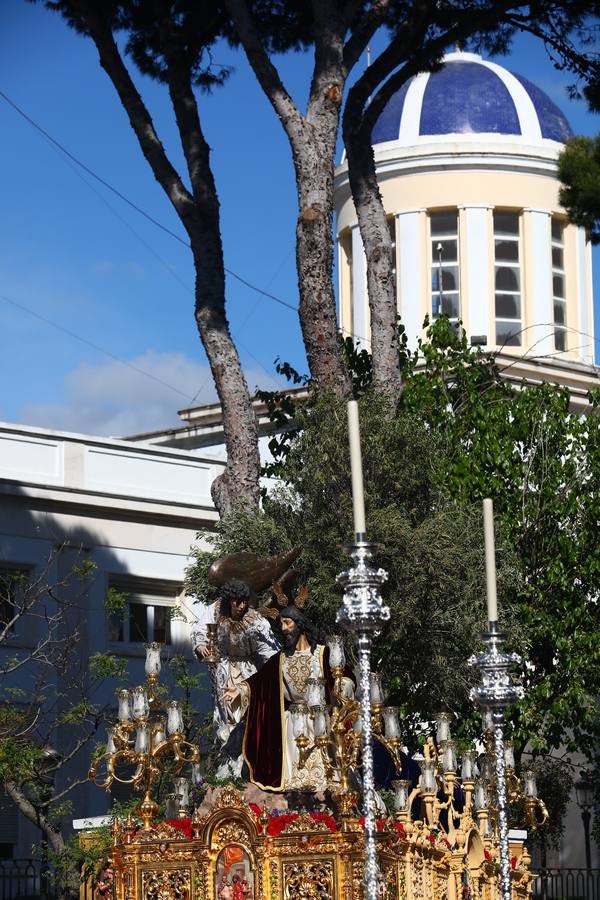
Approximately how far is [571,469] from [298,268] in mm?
4451

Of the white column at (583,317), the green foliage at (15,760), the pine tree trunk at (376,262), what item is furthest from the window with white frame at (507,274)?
the green foliage at (15,760)

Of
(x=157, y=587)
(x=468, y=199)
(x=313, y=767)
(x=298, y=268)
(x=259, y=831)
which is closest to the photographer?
(x=259, y=831)

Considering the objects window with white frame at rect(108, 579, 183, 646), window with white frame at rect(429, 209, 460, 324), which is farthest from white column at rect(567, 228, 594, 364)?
window with white frame at rect(108, 579, 183, 646)

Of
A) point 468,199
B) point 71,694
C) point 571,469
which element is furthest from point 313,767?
point 468,199

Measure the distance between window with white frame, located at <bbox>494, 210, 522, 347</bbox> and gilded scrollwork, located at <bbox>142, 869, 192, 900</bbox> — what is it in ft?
89.6

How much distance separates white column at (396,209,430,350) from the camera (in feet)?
129

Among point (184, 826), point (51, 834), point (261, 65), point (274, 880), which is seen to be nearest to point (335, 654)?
point (184, 826)

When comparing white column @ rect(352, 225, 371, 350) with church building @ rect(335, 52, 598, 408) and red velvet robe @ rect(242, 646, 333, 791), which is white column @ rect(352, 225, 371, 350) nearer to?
church building @ rect(335, 52, 598, 408)

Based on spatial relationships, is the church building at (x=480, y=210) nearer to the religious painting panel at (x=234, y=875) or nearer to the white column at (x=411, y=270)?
the white column at (x=411, y=270)

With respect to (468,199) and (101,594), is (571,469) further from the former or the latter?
(468,199)

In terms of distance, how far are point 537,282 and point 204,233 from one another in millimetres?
17946

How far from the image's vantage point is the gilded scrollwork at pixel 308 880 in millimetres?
12289

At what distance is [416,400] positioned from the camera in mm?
24109

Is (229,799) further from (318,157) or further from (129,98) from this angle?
(129,98)
